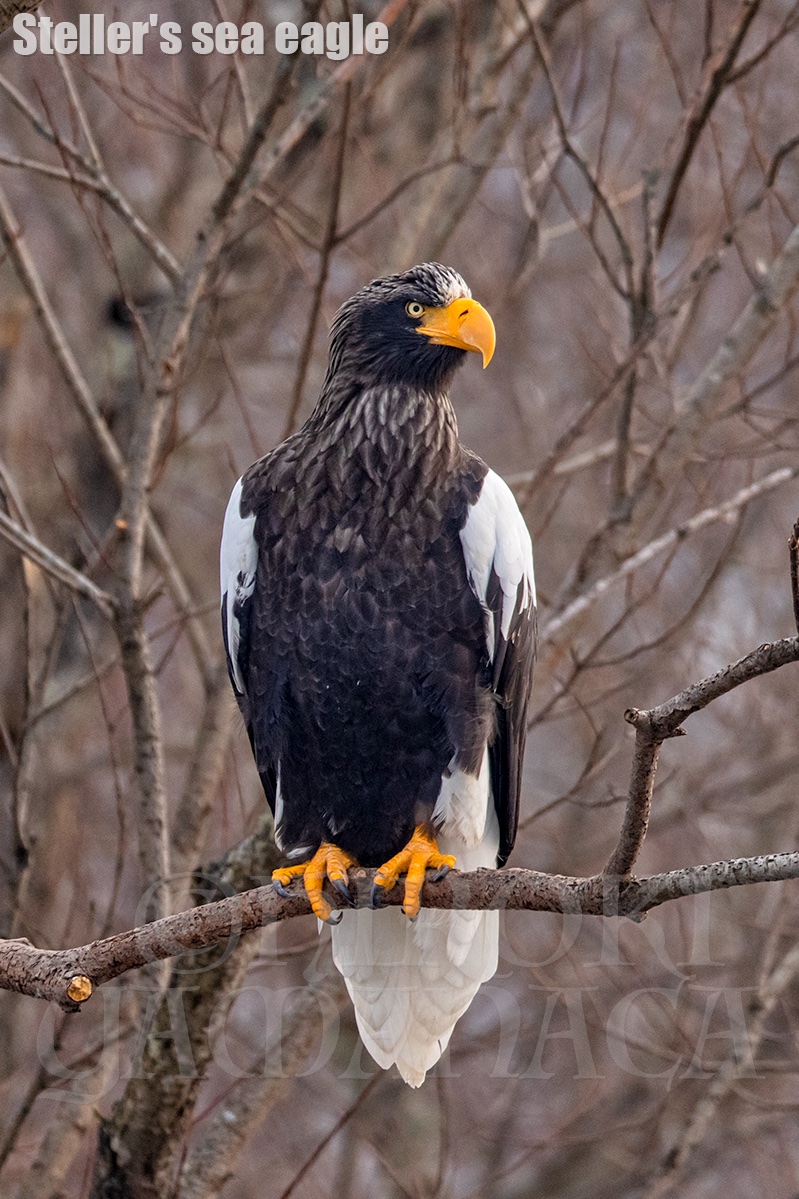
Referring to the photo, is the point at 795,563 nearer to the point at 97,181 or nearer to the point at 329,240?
the point at 329,240

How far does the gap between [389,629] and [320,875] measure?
2.07ft

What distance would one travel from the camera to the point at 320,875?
351 cm

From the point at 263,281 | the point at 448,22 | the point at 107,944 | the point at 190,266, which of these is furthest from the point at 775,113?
the point at 107,944

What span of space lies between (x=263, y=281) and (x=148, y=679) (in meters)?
2.77

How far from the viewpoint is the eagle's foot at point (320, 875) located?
11.1 ft

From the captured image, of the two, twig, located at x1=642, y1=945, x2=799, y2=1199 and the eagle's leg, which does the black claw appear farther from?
twig, located at x1=642, y1=945, x2=799, y2=1199

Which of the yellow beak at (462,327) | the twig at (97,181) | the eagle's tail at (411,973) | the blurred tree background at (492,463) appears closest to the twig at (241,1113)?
the blurred tree background at (492,463)

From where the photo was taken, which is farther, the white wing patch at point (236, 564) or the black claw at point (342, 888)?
the white wing patch at point (236, 564)

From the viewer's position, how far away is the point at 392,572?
3508 millimetres

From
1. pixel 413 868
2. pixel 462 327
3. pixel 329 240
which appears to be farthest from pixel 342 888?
pixel 329 240

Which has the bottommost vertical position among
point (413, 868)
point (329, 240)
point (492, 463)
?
point (413, 868)

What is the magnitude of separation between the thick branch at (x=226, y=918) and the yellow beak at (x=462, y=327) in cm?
134

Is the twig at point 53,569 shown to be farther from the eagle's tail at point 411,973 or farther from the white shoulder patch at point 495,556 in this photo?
the eagle's tail at point 411,973

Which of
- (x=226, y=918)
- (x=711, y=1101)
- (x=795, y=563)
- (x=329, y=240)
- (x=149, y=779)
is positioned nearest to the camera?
(x=795, y=563)
